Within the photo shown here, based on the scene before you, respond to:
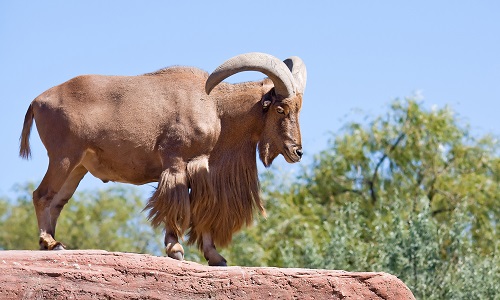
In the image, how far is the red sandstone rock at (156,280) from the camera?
9359 millimetres

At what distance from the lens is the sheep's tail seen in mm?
11156

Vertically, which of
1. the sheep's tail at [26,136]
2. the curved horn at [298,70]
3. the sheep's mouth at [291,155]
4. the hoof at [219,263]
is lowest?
the hoof at [219,263]

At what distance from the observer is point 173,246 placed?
10547 millimetres

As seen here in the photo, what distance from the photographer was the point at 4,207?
40844 mm

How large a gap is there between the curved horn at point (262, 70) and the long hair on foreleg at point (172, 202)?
987mm

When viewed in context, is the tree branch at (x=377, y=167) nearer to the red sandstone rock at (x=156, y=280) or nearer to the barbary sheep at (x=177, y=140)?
the barbary sheep at (x=177, y=140)

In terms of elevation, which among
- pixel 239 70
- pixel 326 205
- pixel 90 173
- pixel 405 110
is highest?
pixel 405 110

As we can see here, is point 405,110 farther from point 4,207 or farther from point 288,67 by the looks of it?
point 288,67

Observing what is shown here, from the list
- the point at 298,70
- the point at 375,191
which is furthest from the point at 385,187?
the point at 298,70

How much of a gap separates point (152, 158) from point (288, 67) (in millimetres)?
1918

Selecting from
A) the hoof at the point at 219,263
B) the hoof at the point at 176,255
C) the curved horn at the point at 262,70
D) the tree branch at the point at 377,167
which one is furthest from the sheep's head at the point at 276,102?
the tree branch at the point at 377,167

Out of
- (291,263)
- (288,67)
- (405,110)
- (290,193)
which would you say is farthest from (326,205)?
(288,67)

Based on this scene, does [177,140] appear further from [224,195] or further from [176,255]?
[176,255]

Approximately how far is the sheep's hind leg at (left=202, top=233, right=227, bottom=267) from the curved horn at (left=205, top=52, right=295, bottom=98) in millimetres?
1552
